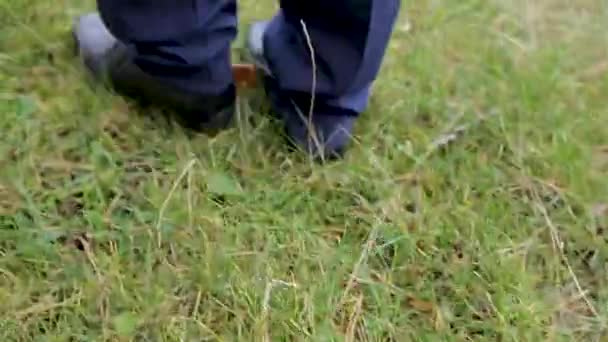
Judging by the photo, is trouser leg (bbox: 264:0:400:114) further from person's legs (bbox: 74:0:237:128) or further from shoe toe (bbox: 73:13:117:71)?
shoe toe (bbox: 73:13:117:71)

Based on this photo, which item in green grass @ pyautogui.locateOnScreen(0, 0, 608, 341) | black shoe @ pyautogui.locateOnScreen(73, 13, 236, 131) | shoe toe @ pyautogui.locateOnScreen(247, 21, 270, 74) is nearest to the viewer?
green grass @ pyautogui.locateOnScreen(0, 0, 608, 341)

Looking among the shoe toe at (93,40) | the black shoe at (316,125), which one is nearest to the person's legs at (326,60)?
the black shoe at (316,125)

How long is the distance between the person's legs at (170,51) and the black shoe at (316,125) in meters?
0.08

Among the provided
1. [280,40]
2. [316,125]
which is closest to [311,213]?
[316,125]

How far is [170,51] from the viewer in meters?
1.34

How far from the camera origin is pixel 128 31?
1309 millimetres

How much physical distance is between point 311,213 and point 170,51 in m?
0.28

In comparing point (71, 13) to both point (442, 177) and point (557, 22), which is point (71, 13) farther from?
point (557, 22)

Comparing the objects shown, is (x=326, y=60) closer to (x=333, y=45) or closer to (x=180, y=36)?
(x=333, y=45)

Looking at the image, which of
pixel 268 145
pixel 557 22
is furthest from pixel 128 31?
pixel 557 22

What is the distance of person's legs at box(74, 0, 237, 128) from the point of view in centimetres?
129

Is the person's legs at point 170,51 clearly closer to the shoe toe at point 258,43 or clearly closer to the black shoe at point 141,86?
the black shoe at point 141,86

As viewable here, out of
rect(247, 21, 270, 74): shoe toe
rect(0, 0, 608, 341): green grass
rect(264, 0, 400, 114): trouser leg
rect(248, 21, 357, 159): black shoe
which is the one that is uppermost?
rect(264, 0, 400, 114): trouser leg

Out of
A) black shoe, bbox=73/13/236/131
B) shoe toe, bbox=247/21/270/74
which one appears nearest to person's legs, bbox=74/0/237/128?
black shoe, bbox=73/13/236/131
